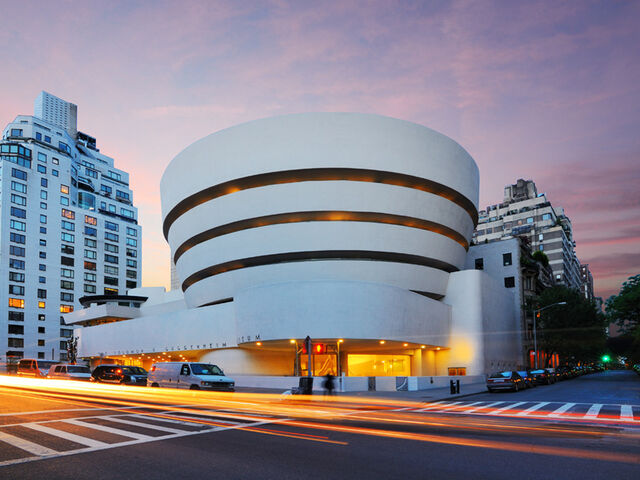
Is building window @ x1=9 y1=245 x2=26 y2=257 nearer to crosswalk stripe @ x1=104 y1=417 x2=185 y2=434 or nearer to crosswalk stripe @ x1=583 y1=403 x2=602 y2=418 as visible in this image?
crosswalk stripe @ x1=104 y1=417 x2=185 y2=434

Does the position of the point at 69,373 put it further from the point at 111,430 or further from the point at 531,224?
the point at 531,224

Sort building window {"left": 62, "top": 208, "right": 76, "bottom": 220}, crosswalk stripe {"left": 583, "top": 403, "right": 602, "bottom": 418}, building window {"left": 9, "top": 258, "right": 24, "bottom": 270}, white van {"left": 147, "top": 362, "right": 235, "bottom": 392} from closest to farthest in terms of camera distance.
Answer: crosswalk stripe {"left": 583, "top": 403, "right": 602, "bottom": 418} → white van {"left": 147, "top": 362, "right": 235, "bottom": 392} → building window {"left": 9, "top": 258, "right": 24, "bottom": 270} → building window {"left": 62, "top": 208, "right": 76, "bottom": 220}

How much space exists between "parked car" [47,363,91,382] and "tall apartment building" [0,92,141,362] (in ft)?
192

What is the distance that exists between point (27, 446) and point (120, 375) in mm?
30437

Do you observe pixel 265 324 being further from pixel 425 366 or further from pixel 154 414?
pixel 154 414

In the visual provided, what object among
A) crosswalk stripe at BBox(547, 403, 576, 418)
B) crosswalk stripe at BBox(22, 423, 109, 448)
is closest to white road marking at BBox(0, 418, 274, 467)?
crosswalk stripe at BBox(22, 423, 109, 448)

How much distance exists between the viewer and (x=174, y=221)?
2630 inches

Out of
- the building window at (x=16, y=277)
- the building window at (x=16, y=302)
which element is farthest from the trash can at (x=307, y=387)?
the building window at (x=16, y=277)


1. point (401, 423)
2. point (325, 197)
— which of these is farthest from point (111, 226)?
point (401, 423)

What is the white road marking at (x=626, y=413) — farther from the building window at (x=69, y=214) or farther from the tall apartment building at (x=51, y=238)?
the building window at (x=69, y=214)

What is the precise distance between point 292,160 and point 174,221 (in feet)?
67.6

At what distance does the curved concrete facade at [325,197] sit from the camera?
175 ft

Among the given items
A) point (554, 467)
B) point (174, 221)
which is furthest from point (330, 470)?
point (174, 221)

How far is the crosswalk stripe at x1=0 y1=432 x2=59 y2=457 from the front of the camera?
35.7 feet
